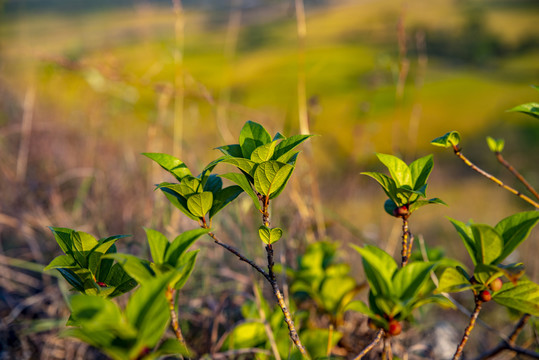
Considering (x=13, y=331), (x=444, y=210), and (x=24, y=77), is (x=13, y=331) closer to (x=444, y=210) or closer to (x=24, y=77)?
(x=444, y=210)

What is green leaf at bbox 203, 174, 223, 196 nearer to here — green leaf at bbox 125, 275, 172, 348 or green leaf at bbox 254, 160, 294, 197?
green leaf at bbox 254, 160, 294, 197

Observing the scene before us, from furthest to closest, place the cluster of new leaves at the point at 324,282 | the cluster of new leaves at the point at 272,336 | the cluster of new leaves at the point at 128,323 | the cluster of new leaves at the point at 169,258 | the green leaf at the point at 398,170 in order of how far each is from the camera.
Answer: the cluster of new leaves at the point at 324,282 → the cluster of new leaves at the point at 272,336 → the green leaf at the point at 398,170 → the cluster of new leaves at the point at 169,258 → the cluster of new leaves at the point at 128,323

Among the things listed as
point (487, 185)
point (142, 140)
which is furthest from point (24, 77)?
point (487, 185)

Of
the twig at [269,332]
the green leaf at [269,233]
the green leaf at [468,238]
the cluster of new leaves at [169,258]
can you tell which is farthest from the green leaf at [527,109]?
the twig at [269,332]

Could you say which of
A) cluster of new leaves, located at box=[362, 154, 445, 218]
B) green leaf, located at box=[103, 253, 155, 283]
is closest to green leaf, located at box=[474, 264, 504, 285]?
cluster of new leaves, located at box=[362, 154, 445, 218]

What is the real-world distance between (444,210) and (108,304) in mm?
4160

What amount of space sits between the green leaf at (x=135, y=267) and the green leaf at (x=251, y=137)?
22 centimetres

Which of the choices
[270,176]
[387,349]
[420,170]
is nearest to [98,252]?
Answer: [270,176]

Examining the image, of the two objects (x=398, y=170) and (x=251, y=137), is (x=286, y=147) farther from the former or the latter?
(x=398, y=170)

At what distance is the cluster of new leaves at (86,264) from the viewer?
0.61 m

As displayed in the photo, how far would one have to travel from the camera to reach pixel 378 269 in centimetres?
62

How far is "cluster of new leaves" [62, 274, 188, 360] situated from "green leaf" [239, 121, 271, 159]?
0.25 metres

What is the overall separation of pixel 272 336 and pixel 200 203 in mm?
446

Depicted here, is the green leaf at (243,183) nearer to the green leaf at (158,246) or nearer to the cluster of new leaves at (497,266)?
the green leaf at (158,246)
